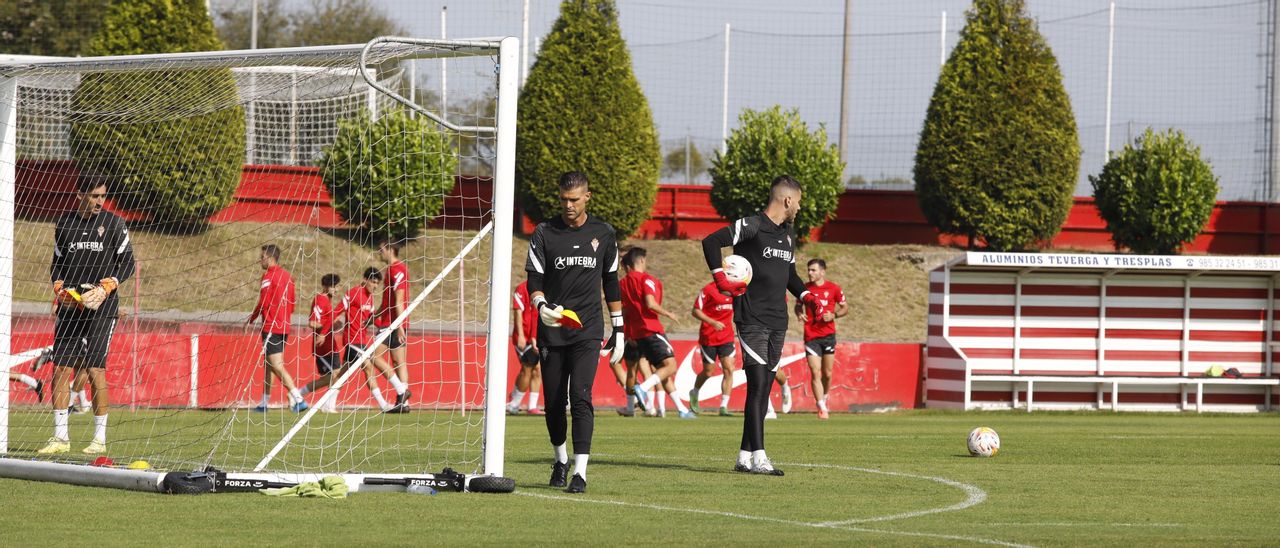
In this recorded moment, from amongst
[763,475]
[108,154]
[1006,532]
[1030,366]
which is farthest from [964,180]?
[1006,532]

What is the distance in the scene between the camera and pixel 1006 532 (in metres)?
7.27

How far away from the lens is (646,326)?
17.2 m

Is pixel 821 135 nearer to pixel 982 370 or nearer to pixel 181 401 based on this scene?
pixel 982 370

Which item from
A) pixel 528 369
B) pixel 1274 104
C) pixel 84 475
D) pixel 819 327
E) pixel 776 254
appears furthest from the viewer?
pixel 1274 104

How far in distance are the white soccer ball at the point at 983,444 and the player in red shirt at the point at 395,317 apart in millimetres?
6645

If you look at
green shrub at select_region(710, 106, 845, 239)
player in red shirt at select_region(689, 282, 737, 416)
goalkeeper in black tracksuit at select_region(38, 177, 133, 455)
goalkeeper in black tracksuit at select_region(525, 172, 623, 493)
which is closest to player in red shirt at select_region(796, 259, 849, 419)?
player in red shirt at select_region(689, 282, 737, 416)

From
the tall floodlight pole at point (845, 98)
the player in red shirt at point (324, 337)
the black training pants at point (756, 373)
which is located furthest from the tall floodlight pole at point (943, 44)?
the black training pants at point (756, 373)

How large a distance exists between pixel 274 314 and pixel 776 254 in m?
8.62

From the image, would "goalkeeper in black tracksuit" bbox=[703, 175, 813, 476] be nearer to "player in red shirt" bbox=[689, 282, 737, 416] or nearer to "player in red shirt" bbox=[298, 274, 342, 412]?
"player in red shirt" bbox=[689, 282, 737, 416]

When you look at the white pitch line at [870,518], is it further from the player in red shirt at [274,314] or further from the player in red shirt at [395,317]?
the player in red shirt at [274,314]

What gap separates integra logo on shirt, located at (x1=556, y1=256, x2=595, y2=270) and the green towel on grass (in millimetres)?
1923

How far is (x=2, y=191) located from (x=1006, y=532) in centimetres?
844

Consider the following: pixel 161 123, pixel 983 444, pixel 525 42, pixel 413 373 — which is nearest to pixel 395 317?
pixel 413 373

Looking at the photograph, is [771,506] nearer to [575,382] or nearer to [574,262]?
[575,382]
